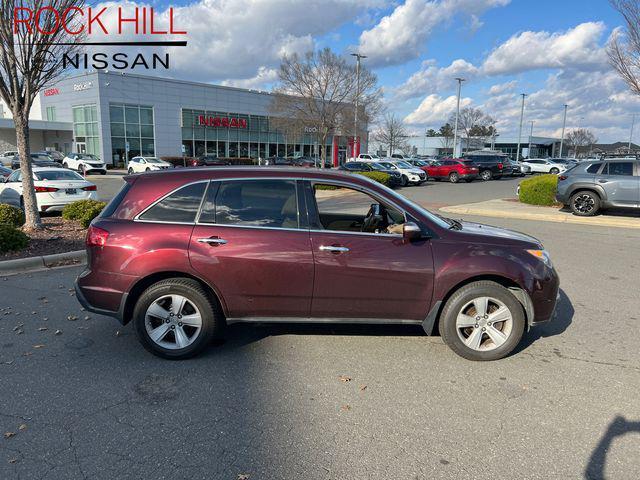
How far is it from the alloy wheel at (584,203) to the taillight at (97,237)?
1347 cm

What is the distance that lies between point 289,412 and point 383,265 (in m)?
1.43

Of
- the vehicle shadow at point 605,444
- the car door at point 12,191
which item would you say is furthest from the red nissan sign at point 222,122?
the vehicle shadow at point 605,444

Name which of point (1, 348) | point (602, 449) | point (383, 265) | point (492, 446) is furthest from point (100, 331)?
point (602, 449)

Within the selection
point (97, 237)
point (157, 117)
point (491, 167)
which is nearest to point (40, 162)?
point (157, 117)

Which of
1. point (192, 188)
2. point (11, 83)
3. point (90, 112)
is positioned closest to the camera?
point (192, 188)

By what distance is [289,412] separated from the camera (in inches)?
125

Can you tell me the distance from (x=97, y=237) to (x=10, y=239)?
4788 millimetres

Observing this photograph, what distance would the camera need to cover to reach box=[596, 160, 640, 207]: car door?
41.1ft

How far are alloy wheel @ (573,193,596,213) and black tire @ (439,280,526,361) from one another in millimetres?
Answer: 11235

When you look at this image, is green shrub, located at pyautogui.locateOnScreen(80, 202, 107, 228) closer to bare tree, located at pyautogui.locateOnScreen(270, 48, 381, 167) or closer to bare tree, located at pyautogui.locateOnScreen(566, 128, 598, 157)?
bare tree, located at pyautogui.locateOnScreen(270, 48, 381, 167)

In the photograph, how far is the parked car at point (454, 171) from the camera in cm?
3109

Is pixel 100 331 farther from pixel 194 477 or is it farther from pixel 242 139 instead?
pixel 242 139

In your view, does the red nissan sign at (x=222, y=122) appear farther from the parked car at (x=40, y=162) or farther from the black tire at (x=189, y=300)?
the black tire at (x=189, y=300)

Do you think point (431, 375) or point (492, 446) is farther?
point (431, 375)
